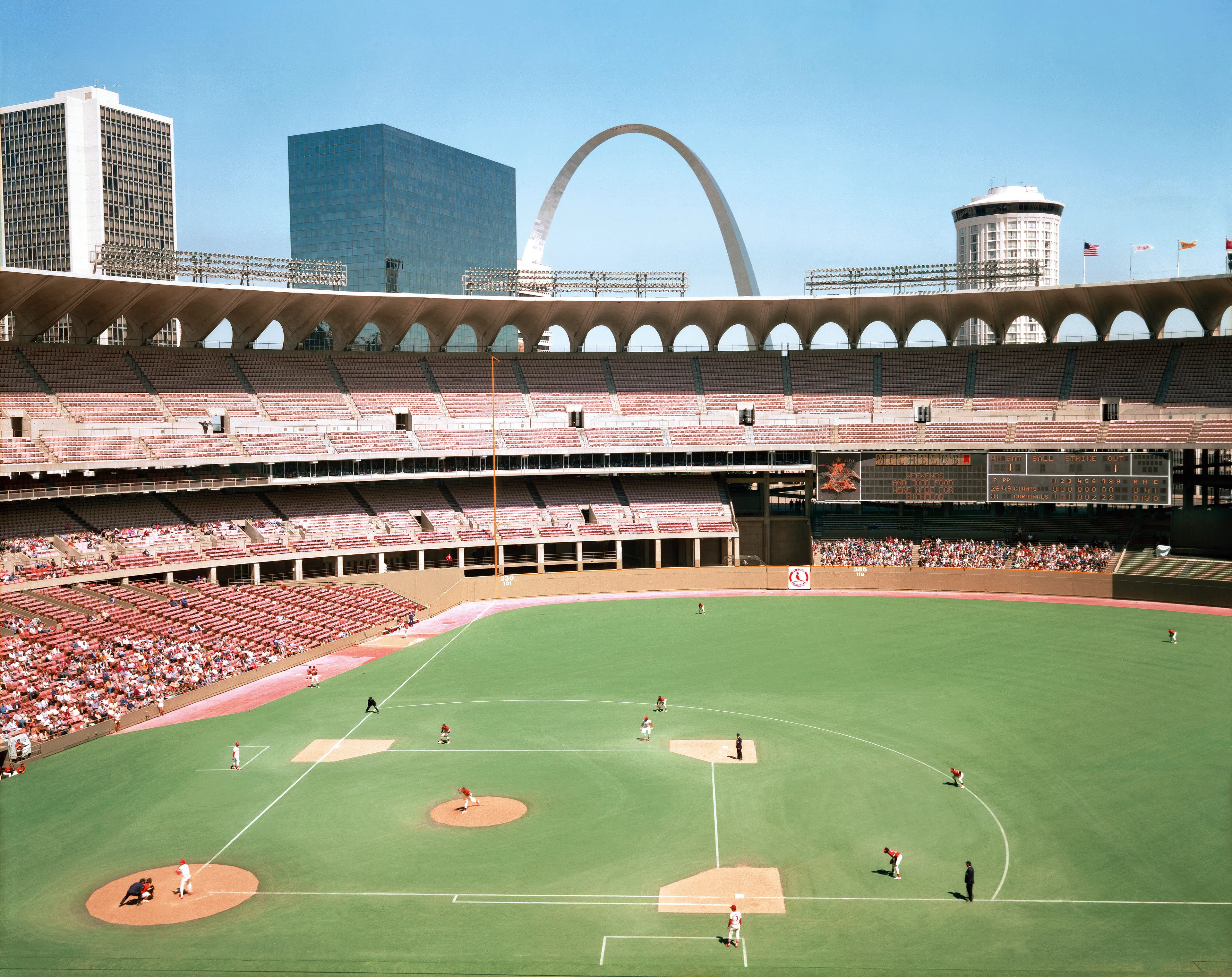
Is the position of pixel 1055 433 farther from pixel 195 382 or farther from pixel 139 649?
pixel 139 649

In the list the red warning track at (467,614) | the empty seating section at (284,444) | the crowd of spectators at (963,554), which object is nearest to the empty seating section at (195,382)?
the empty seating section at (284,444)

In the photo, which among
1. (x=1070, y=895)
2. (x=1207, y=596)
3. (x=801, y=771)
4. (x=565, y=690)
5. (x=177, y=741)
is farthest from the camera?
(x=1207, y=596)

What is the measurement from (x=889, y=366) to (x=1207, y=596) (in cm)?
2558

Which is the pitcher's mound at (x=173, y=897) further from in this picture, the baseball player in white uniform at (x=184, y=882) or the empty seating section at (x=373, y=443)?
the empty seating section at (x=373, y=443)

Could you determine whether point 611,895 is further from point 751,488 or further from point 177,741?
point 751,488

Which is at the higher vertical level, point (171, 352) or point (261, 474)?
point (171, 352)

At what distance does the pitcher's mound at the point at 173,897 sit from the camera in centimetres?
2106

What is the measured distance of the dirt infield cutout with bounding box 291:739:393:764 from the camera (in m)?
30.9

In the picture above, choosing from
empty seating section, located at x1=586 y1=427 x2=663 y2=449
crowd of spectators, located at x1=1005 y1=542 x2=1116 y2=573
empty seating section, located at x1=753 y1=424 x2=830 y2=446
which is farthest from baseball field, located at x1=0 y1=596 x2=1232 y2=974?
empty seating section, located at x1=753 y1=424 x2=830 y2=446

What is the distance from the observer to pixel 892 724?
33.4m

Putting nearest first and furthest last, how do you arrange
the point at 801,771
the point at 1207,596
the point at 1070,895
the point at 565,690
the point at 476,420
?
the point at 1070,895 < the point at 801,771 < the point at 565,690 < the point at 1207,596 < the point at 476,420

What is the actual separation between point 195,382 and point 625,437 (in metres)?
26.0

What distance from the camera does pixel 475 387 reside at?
68.8 metres

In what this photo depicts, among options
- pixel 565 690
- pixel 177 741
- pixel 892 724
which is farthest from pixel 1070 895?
pixel 177 741
